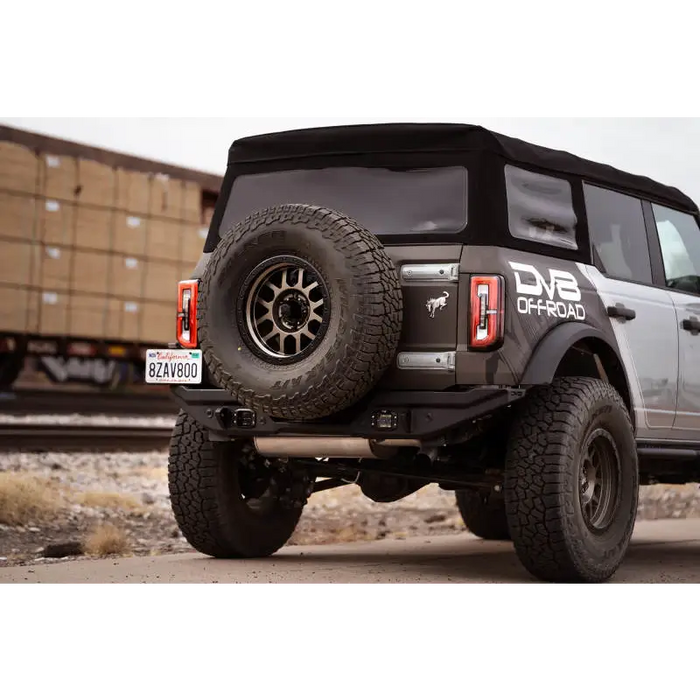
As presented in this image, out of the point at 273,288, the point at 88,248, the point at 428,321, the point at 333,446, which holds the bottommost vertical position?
the point at 333,446

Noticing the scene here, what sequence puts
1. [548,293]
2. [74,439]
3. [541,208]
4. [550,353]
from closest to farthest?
[550,353], [548,293], [541,208], [74,439]

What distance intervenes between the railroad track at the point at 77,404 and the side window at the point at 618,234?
12.8 m

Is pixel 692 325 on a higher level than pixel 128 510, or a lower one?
higher

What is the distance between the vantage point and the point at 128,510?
31.5 feet

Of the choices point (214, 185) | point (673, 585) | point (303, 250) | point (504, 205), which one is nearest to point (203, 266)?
point (303, 250)

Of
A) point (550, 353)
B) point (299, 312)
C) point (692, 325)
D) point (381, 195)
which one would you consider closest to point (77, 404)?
point (692, 325)

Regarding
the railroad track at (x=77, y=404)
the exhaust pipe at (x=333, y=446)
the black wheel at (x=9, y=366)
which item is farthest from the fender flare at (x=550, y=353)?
the black wheel at (x=9, y=366)

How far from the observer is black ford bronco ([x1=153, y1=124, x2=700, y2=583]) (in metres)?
5.66

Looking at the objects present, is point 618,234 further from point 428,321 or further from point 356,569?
point 356,569

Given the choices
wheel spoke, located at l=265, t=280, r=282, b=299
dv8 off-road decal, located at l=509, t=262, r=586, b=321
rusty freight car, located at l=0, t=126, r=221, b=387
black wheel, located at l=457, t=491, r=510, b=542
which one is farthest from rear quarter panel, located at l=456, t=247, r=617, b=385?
rusty freight car, located at l=0, t=126, r=221, b=387

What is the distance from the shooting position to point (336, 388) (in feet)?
18.2

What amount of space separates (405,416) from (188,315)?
135 centimetres

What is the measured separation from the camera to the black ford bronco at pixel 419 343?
566 centimetres

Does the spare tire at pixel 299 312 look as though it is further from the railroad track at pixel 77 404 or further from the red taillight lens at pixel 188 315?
the railroad track at pixel 77 404
